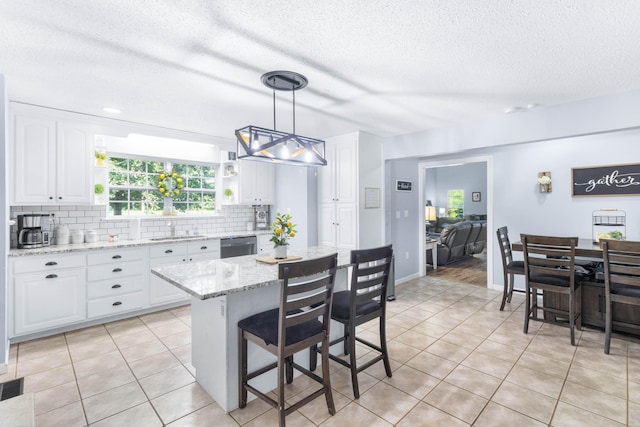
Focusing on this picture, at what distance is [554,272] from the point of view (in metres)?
3.11

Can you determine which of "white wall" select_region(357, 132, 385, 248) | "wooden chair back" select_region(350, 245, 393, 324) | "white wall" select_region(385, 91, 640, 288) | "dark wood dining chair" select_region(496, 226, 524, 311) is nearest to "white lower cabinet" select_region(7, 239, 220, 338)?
"white wall" select_region(357, 132, 385, 248)

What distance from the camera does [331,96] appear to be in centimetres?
302

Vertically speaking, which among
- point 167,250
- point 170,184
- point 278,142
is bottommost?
point 167,250

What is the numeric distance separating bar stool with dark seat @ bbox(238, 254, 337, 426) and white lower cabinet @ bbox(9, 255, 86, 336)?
244 centimetres

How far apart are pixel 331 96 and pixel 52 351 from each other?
3516mm

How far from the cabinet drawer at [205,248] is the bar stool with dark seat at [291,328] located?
243cm

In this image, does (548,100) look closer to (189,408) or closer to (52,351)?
(189,408)

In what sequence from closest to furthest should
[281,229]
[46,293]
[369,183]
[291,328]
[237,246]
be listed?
[291,328] < [281,229] < [46,293] < [369,183] < [237,246]

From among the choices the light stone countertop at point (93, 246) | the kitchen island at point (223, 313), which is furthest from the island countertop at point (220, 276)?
the light stone countertop at point (93, 246)

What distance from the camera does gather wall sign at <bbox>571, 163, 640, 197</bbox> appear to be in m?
3.79

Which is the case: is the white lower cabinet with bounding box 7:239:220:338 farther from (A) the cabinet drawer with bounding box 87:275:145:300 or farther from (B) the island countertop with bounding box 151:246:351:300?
(B) the island countertop with bounding box 151:246:351:300

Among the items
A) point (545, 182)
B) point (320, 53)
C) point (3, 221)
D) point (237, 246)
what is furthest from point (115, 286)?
point (545, 182)

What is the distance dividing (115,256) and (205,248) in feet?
3.46

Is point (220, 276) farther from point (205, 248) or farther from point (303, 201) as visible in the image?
point (303, 201)
